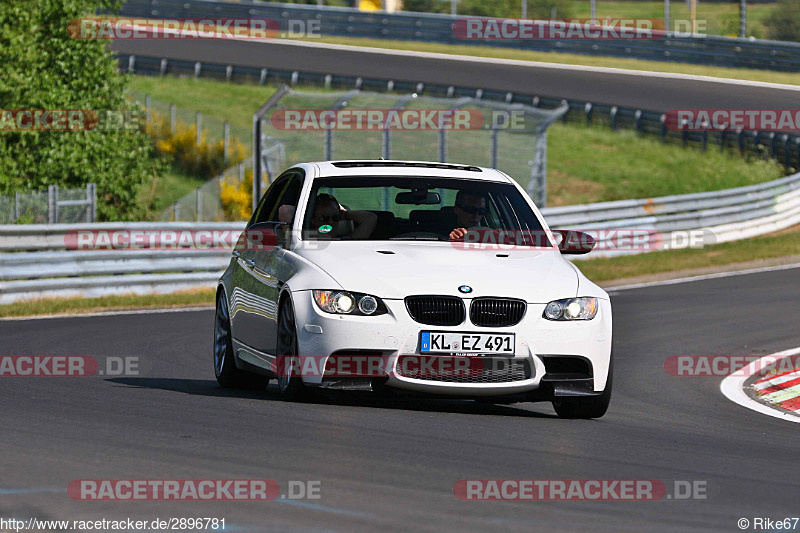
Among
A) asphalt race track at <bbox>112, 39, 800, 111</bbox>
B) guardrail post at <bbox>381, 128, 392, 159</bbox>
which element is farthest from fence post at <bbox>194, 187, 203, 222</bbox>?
asphalt race track at <bbox>112, 39, 800, 111</bbox>

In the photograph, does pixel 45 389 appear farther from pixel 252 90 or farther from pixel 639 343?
pixel 252 90

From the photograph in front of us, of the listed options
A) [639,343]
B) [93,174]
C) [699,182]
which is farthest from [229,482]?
[699,182]

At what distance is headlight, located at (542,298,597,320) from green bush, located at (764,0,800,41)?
47.6 m

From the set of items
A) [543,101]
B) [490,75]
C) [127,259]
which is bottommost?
[127,259]

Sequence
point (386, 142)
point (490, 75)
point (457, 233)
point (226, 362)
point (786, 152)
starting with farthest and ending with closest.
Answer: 1. point (490, 75)
2. point (786, 152)
3. point (386, 142)
4. point (226, 362)
5. point (457, 233)

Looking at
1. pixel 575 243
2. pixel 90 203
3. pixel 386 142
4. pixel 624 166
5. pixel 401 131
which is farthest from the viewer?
pixel 624 166

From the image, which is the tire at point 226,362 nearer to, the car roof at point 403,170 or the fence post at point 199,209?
the car roof at point 403,170

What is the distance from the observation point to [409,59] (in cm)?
4588

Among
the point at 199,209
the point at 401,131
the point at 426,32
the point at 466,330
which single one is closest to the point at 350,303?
the point at 466,330

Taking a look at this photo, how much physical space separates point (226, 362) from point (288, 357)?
1766 millimetres

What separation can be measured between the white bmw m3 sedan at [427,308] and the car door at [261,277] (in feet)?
0.07

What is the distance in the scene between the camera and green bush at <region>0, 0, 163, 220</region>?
2655 cm

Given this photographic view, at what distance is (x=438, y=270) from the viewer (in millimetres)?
8758

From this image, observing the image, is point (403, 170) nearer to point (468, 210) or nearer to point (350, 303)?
point (468, 210)
